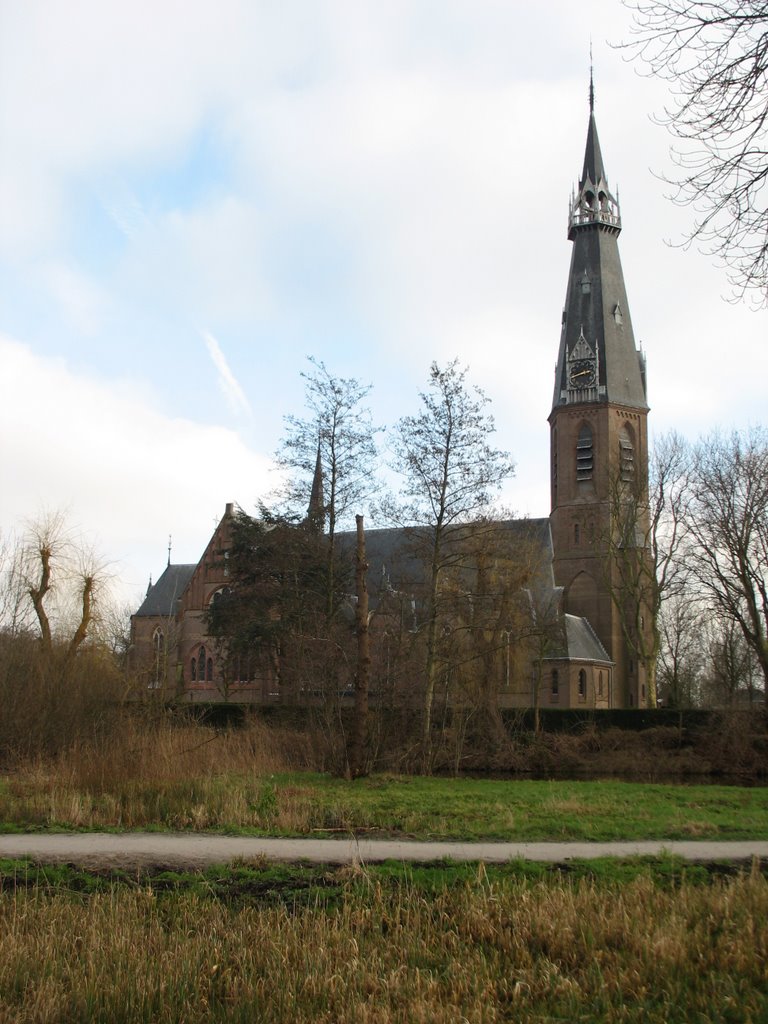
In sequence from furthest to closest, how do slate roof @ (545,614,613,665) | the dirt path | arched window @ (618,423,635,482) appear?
arched window @ (618,423,635,482), slate roof @ (545,614,613,665), the dirt path

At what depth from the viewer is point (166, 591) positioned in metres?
65.5

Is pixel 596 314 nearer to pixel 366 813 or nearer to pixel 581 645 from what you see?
pixel 581 645

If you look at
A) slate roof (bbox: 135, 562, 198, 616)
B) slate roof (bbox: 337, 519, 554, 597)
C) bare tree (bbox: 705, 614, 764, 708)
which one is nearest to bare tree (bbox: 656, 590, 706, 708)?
bare tree (bbox: 705, 614, 764, 708)

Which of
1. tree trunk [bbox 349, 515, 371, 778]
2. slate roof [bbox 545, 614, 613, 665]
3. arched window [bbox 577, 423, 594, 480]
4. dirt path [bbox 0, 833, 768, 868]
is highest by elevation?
arched window [bbox 577, 423, 594, 480]

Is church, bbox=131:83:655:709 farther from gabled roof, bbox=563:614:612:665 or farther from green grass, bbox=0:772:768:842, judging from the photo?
green grass, bbox=0:772:768:842

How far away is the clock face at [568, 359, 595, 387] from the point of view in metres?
56.9

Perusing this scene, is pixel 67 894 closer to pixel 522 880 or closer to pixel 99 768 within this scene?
pixel 522 880

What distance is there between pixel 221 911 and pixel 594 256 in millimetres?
56236

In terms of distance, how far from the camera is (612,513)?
46.6 meters

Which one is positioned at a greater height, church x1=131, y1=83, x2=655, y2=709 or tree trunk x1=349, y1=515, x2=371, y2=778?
church x1=131, y1=83, x2=655, y2=709

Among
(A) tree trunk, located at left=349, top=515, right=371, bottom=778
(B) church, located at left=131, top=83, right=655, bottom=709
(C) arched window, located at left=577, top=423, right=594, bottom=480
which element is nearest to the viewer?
(A) tree trunk, located at left=349, top=515, right=371, bottom=778

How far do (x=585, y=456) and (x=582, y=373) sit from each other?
5.04 metres

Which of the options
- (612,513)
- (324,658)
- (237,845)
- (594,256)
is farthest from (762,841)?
(594,256)

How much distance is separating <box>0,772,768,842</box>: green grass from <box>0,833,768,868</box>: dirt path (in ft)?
2.07
